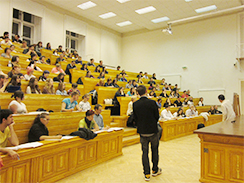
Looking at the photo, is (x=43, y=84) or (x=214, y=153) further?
(x=43, y=84)

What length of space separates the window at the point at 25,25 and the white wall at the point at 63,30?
0.54m

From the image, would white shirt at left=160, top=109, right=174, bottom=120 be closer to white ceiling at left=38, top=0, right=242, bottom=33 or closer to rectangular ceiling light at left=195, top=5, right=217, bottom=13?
white ceiling at left=38, top=0, right=242, bottom=33

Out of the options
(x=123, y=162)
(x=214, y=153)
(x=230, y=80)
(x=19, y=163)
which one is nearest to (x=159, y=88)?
(x=230, y=80)

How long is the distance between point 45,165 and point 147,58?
11910mm

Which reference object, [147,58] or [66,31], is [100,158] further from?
[147,58]

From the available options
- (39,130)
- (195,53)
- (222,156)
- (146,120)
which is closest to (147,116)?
(146,120)

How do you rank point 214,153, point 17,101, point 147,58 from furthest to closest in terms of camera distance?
point 147,58 < point 17,101 < point 214,153

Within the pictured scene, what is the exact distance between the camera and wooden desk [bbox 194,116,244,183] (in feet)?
8.38

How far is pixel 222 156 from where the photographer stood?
2.67 metres

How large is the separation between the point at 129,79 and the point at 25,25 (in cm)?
581

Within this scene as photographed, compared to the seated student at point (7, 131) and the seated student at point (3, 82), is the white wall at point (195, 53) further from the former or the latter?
A: the seated student at point (7, 131)

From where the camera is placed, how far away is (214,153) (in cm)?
272

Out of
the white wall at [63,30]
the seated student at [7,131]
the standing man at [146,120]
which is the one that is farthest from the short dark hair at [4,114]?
the white wall at [63,30]

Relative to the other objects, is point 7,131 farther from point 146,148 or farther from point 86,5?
point 86,5
